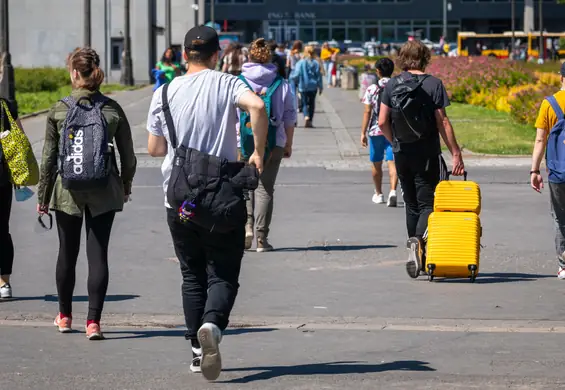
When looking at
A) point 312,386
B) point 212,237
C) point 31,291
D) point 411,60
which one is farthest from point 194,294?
point 411,60

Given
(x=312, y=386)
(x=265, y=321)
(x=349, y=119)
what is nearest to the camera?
(x=312, y=386)

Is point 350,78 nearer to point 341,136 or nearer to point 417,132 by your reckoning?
point 341,136

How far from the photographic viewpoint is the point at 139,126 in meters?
27.5

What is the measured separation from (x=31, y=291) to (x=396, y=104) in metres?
2.95

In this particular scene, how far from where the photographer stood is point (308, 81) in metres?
27.3

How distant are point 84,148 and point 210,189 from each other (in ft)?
4.39

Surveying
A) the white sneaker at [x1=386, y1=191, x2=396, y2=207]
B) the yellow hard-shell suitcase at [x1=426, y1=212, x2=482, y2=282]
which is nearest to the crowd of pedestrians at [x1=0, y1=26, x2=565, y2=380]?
the yellow hard-shell suitcase at [x1=426, y1=212, x2=482, y2=282]

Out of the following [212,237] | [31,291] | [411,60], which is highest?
[411,60]

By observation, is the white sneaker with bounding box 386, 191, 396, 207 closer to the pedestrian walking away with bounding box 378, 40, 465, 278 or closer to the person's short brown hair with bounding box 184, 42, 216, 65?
the pedestrian walking away with bounding box 378, 40, 465, 278

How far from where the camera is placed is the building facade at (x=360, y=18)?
125175 millimetres

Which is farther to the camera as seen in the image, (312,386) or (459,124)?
(459,124)

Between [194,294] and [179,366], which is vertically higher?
[194,294]

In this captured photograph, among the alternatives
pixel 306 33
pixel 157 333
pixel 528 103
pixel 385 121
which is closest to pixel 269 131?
pixel 385 121

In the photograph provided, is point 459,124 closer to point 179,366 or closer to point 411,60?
point 411,60
